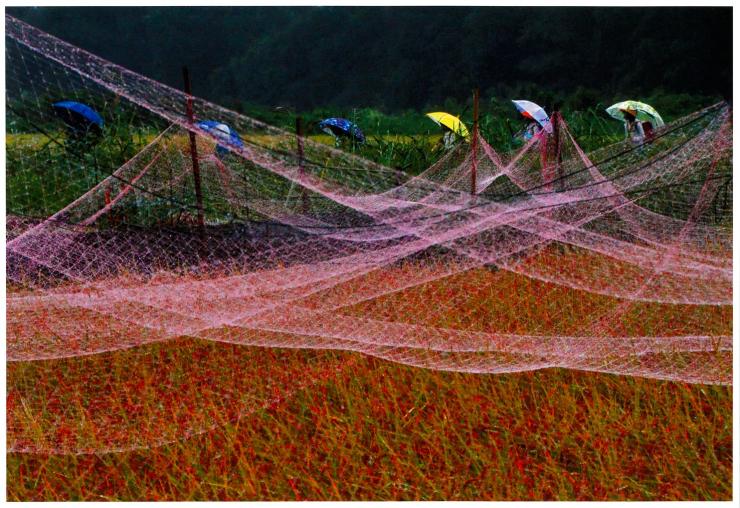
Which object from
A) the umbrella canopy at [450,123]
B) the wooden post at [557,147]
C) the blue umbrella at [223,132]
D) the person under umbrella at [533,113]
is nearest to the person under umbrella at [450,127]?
the umbrella canopy at [450,123]

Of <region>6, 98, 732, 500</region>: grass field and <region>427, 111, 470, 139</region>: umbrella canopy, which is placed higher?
<region>427, 111, 470, 139</region>: umbrella canopy

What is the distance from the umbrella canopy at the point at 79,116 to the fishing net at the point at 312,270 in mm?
1027

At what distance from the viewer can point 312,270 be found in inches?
118

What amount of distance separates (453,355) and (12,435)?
1.45m

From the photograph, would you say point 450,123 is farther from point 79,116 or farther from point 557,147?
point 79,116

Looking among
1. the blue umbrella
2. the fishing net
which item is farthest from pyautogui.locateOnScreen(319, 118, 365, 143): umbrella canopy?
the blue umbrella

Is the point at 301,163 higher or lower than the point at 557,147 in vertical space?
higher

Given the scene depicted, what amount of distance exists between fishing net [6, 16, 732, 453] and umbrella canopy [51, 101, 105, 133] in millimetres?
1027

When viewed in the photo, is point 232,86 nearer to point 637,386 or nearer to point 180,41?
point 180,41

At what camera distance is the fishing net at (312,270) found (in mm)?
2646

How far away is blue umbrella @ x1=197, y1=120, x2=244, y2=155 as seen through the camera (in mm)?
2816

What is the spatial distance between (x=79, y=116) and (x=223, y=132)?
8.30 feet

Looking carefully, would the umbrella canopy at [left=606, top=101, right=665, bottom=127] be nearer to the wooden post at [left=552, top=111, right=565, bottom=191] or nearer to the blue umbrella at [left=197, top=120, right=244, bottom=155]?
the wooden post at [left=552, top=111, right=565, bottom=191]

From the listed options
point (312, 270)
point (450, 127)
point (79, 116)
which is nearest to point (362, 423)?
point (312, 270)
